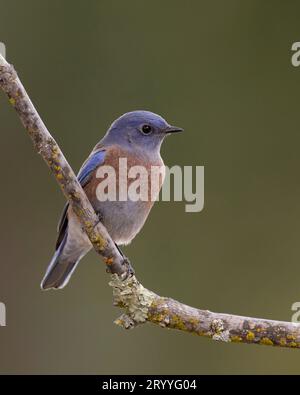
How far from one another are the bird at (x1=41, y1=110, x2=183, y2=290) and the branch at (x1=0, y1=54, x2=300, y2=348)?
1.66 feet

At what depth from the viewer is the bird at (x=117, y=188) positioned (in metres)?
5.00

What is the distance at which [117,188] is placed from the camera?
4.96m

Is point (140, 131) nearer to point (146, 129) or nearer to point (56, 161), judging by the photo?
point (146, 129)

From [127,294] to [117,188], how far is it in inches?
30.1

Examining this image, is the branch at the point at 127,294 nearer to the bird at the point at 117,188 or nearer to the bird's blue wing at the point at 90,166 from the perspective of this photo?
the bird at the point at 117,188

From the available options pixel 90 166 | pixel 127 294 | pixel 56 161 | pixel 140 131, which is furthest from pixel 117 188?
pixel 56 161

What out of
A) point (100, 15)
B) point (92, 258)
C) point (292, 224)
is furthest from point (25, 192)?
point (292, 224)

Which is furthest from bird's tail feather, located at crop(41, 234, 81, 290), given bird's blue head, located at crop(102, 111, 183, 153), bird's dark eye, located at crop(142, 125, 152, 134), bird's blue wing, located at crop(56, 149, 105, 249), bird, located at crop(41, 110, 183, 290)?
bird's dark eye, located at crop(142, 125, 152, 134)

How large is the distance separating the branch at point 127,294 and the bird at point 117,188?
0.51 m

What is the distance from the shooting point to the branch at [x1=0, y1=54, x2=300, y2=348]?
12.8 feet

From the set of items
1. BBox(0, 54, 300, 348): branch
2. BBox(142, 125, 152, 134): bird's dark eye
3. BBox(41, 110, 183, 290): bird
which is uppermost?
BBox(142, 125, 152, 134): bird's dark eye

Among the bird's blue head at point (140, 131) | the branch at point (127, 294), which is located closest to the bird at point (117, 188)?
the bird's blue head at point (140, 131)

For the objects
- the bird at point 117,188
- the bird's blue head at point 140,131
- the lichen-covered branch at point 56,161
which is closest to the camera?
the lichen-covered branch at point 56,161

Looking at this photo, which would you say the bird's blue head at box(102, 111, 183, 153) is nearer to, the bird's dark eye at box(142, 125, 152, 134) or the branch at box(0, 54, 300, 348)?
the bird's dark eye at box(142, 125, 152, 134)
